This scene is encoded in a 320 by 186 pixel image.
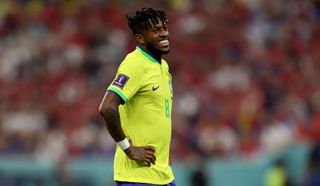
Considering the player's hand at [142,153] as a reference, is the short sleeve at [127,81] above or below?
above

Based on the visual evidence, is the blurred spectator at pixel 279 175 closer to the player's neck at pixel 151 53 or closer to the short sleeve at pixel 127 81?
the player's neck at pixel 151 53

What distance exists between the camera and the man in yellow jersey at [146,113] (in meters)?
6.61

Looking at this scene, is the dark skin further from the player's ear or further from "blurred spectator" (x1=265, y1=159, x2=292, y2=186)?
"blurred spectator" (x1=265, y1=159, x2=292, y2=186)

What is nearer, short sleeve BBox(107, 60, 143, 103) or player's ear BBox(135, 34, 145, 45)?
short sleeve BBox(107, 60, 143, 103)

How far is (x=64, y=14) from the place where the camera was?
750 inches

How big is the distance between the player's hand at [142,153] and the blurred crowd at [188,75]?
741cm

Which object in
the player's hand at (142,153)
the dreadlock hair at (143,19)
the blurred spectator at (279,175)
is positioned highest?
the dreadlock hair at (143,19)

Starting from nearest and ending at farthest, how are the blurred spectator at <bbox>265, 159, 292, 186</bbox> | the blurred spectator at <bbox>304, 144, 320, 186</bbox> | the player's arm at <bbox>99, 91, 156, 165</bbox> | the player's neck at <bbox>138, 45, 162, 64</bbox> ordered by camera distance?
the player's arm at <bbox>99, 91, 156, 165</bbox>
the player's neck at <bbox>138, 45, 162, 64</bbox>
the blurred spectator at <bbox>304, 144, 320, 186</bbox>
the blurred spectator at <bbox>265, 159, 292, 186</bbox>

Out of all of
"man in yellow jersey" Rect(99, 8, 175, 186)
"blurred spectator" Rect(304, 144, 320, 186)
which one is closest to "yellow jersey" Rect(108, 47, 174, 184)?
"man in yellow jersey" Rect(99, 8, 175, 186)

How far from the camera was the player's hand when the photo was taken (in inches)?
259

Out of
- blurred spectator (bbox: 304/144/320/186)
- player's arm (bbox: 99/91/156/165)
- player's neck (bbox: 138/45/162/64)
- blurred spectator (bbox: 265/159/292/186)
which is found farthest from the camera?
blurred spectator (bbox: 265/159/292/186)

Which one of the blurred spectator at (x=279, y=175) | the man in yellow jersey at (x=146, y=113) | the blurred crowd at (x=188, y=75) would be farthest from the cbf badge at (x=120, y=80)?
the blurred crowd at (x=188, y=75)

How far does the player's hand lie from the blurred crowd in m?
7.41

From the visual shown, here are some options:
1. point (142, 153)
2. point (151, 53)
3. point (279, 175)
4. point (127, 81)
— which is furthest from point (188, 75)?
point (127, 81)
